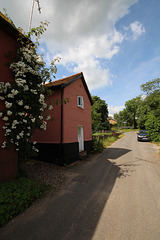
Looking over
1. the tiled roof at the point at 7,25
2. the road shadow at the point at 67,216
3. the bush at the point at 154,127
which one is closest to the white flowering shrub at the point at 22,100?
the tiled roof at the point at 7,25

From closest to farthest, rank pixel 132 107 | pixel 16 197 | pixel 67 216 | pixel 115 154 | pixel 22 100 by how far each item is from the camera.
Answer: pixel 67 216 → pixel 16 197 → pixel 22 100 → pixel 115 154 → pixel 132 107

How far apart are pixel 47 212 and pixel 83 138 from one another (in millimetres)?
6624

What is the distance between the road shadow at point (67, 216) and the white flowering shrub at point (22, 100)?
210 cm

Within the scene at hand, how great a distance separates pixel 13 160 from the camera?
13.3 ft

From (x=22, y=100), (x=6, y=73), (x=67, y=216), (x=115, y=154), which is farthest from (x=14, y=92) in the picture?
(x=115, y=154)

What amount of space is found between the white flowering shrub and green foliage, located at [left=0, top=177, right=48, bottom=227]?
44.8 inches

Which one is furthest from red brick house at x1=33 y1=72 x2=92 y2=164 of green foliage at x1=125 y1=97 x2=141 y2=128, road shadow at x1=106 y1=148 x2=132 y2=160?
green foliage at x1=125 y1=97 x2=141 y2=128

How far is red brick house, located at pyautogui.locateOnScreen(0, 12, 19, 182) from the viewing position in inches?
148

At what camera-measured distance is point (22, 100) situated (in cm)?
375

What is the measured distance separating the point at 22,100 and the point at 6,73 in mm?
1341

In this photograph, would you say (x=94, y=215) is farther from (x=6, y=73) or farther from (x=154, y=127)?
(x=154, y=127)

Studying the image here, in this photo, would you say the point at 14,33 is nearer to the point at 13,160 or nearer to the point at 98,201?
the point at 13,160

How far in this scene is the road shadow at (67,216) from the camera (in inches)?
90.1

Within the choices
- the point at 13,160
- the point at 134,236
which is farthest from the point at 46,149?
the point at 134,236
